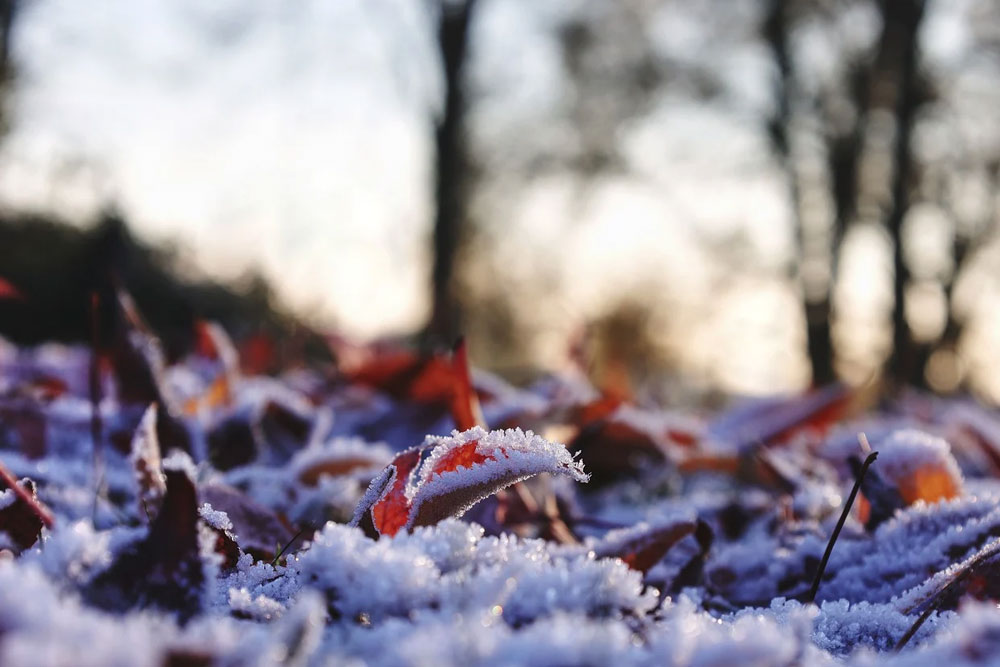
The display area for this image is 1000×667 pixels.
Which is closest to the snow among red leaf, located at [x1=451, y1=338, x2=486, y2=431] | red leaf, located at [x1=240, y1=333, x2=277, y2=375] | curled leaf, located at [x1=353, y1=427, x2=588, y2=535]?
curled leaf, located at [x1=353, y1=427, x2=588, y2=535]

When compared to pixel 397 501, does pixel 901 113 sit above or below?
below

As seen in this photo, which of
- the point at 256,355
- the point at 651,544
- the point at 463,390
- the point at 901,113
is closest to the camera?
the point at 651,544

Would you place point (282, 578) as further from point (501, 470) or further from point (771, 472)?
point (771, 472)

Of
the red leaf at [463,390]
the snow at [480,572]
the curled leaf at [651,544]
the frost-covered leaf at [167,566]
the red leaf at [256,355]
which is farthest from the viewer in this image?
the red leaf at [256,355]

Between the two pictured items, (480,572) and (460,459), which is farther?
(460,459)

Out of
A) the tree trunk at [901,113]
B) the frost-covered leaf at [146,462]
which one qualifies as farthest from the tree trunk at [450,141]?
the frost-covered leaf at [146,462]

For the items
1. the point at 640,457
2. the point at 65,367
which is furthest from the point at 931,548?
the point at 65,367

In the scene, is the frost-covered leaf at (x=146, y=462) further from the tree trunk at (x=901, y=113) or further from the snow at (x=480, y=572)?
the tree trunk at (x=901, y=113)

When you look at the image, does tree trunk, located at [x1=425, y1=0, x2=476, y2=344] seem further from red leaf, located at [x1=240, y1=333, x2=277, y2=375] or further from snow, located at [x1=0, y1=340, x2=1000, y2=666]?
snow, located at [x1=0, y1=340, x2=1000, y2=666]

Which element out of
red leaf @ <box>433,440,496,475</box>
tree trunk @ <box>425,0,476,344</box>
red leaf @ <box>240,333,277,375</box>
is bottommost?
tree trunk @ <box>425,0,476,344</box>

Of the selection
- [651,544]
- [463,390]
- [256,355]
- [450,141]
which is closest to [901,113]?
[450,141]

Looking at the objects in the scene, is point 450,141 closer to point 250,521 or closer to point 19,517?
point 250,521
